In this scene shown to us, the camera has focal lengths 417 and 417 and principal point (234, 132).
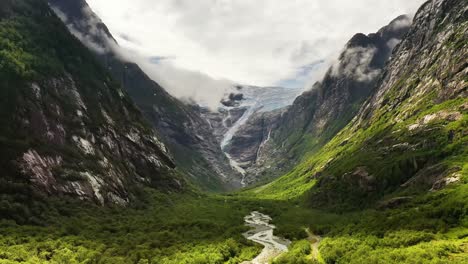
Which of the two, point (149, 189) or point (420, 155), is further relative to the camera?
point (149, 189)

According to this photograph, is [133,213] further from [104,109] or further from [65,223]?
[104,109]

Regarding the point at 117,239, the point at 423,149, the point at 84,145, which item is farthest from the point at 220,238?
the point at 423,149

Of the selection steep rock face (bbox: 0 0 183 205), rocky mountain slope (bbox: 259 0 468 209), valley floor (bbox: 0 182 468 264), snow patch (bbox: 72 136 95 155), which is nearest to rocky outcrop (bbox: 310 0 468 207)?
rocky mountain slope (bbox: 259 0 468 209)

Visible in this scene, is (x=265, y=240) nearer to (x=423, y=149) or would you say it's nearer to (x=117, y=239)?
(x=117, y=239)

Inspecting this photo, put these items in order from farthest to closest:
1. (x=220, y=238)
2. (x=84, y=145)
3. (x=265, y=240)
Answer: (x=84, y=145)
(x=265, y=240)
(x=220, y=238)

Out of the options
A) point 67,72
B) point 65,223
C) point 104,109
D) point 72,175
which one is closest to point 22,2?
point 67,72

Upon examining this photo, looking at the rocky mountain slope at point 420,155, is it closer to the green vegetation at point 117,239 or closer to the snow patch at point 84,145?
the green vegetation at point 117,239

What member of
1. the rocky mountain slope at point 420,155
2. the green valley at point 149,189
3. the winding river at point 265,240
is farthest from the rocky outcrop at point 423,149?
the winding river at point 265,240
